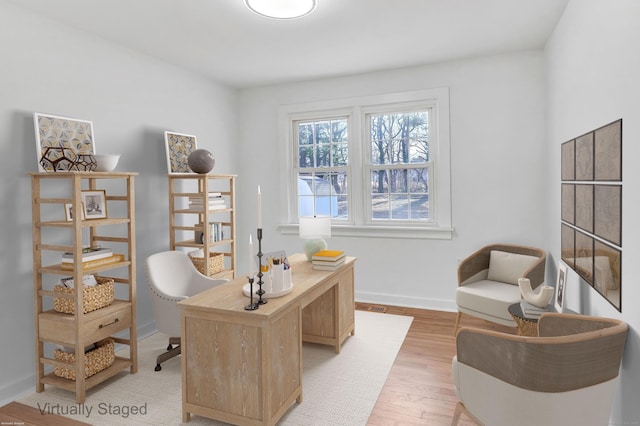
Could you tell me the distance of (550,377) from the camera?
1686 millimetres

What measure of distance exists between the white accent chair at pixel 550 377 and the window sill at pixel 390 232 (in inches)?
102

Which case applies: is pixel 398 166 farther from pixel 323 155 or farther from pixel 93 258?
pixel 93 258

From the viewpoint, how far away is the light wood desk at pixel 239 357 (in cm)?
218

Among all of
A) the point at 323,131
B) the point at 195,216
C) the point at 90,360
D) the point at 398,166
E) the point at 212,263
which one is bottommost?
the point at 90,360

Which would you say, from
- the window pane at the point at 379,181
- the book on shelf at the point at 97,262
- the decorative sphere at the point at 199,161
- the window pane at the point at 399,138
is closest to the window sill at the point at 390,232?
the window pane at the point at 379,181

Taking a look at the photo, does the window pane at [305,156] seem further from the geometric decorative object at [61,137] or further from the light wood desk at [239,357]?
the light wood desk at [239,357]

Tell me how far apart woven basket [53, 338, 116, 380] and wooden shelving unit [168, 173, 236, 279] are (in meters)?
1.16

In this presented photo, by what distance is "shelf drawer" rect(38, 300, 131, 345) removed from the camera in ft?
8.81

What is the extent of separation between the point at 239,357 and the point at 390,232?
2.82 m

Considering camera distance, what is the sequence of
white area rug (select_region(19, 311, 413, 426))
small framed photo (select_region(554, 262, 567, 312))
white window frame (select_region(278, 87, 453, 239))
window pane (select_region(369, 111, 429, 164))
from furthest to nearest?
window pane (select_region(369, 111, 429, 164)), white window frame (select_region(278, 87, 453, 239)), small framed photo (select_region(554, 262, 567, 312)), white area rug (select_region(19, 311, 413, 426))

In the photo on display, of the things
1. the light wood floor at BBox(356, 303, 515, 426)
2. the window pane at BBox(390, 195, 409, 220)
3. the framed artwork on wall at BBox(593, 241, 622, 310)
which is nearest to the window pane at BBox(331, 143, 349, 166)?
the window pane at BBox(390, 195, 409, 220)

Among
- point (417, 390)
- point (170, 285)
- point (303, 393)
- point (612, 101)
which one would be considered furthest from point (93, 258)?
point (612, 101)

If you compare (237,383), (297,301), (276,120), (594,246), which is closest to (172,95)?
(276,120)

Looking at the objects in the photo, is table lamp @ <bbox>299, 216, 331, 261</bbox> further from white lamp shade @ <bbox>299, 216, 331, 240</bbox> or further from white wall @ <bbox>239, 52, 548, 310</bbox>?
white wall @ <bbox>239, 52, 548, 310</bbox>
